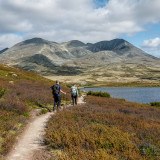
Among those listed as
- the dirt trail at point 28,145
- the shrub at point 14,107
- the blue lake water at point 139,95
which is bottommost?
the blue lake water at point 139,95

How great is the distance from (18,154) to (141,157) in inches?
172

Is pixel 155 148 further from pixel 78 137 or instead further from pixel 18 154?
pixel 18 154

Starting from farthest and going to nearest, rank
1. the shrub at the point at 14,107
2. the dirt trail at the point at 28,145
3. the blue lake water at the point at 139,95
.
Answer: the blue lake water at the point at 139,95
the shrub at the point at 14,107
the dirt trail at the point at 28,145

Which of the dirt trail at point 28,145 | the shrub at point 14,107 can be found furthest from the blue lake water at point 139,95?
the dirt trail at point 28,145

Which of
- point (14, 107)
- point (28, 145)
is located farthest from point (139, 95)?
point (28, 145)

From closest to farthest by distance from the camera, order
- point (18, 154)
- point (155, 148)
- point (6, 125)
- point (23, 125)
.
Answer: point (155, 148), point (18, 154), point (6, 125), point (23, 125)

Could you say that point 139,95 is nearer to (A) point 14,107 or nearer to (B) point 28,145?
(A) point 14,107

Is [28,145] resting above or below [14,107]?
below

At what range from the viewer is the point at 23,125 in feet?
33.1

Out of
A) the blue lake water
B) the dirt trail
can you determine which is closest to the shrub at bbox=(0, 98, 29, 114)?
the dirt trail

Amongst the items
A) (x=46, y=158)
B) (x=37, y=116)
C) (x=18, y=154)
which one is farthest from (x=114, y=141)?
(x=37, y=116)

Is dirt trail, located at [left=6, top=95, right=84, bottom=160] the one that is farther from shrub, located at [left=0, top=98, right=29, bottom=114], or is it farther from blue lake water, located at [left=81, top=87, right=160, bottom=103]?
blue lake water, located at [left=81, top=87, right=160, bottom=103]

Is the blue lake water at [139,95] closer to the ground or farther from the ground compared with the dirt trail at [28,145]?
closer to the ground

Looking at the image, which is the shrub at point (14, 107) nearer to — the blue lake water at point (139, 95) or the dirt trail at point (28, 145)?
the dirt trail at point (28, 145)
